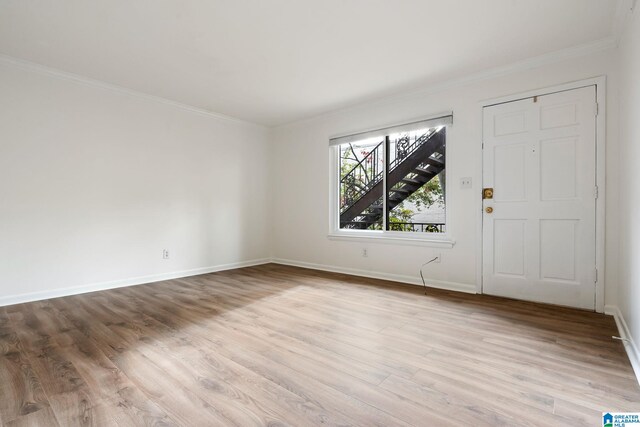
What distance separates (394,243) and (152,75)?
3.63 m

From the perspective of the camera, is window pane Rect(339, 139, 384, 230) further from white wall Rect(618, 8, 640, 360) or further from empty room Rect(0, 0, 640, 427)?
white wall Rect(618, 8, 640, 360)

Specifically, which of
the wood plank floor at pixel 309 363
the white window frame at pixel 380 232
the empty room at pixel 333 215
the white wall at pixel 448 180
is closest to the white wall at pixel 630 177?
the empty room at pixel 333 215

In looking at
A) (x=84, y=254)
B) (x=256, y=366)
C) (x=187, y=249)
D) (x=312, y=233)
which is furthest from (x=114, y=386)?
(x=312, y=233)

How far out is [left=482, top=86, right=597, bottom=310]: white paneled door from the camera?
294cm

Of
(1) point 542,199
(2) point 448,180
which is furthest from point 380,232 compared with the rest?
(1) point 542,199

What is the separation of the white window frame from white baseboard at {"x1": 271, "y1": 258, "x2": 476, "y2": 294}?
18.0 inches

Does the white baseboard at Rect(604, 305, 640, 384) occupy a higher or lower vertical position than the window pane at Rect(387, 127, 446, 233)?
lower

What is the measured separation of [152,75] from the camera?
356 centimetres

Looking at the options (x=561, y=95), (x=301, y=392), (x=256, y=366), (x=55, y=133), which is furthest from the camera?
(x=55, y=133)

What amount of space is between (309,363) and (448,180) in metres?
2.82

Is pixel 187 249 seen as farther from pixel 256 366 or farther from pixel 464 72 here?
pixel 464 72

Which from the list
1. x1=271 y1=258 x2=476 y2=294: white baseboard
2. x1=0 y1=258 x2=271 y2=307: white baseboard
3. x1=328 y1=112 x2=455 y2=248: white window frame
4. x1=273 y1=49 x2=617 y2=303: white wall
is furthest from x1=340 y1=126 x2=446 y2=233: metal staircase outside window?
x1=0 y1=258 x2=271 y2=307: white baseboard

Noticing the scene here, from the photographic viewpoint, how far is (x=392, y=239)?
14.0 ft

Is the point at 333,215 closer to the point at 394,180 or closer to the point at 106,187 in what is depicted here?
the point at 394,180
